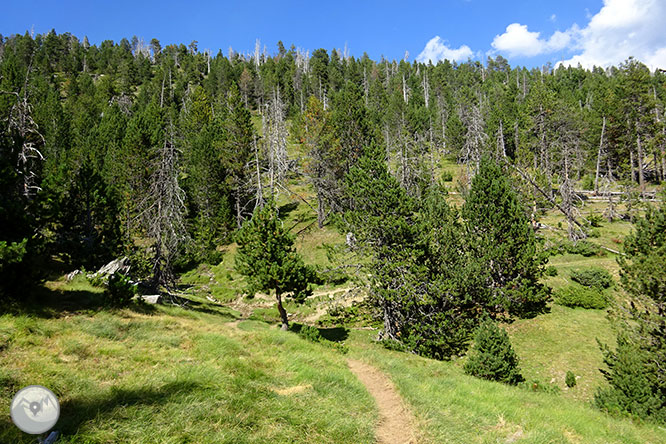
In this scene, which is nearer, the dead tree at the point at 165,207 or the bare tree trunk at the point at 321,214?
the dead tree at the point at 165,207

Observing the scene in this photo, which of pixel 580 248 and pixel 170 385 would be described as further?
pixel 580 248

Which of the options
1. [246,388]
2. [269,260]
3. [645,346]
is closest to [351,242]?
[269,260]

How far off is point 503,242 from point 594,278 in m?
8.59

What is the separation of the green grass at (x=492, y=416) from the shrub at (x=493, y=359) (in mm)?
1942

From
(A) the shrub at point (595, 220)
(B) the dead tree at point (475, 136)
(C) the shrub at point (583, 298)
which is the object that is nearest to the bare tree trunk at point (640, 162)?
(A) the shrub at point (595, 220)

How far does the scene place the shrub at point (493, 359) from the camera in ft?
51.0

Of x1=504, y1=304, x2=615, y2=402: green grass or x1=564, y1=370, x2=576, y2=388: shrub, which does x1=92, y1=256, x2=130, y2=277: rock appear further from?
x1=564, y1=370, x2=576, y2=388: shrub

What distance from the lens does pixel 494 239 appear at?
23219 mm

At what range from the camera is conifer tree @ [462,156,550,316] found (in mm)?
22672

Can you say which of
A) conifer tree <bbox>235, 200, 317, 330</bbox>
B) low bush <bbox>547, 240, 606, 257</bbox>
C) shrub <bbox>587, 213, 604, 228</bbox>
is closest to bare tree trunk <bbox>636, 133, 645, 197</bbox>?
shrub <bbox>587, 213, 604, 228</bbox>

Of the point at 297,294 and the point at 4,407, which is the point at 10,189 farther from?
the point at 297,294

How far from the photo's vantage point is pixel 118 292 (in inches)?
582

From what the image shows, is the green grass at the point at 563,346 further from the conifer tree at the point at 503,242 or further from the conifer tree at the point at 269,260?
the conifer tree at the point at 269,260

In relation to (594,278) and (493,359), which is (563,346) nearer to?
(493,359)
